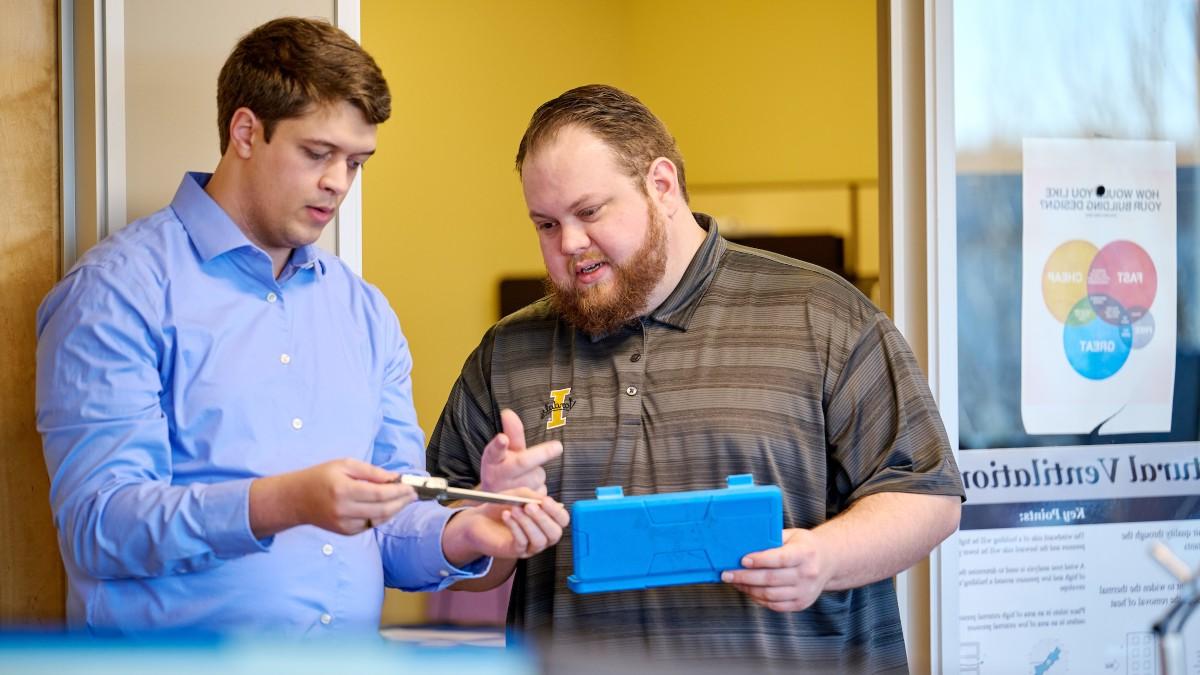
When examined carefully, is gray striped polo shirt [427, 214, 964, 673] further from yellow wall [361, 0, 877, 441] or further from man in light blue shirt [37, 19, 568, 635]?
yellow wall [361, 0, 877, 441]

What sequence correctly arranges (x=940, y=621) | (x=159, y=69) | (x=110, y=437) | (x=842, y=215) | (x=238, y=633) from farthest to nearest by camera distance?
(x=842, y=215)
(x=940, y=621)
(x=159, y=69)
(x=110, y=437)
(x=238, y=633)

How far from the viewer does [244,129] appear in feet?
5.95

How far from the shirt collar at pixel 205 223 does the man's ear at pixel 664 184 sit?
0.70m

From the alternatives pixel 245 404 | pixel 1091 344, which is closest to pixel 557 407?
pixel 245 404

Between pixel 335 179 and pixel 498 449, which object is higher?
pixel 335 179

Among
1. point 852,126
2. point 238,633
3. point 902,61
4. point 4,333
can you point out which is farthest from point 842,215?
point 238,633

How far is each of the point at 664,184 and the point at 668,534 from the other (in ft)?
2.29

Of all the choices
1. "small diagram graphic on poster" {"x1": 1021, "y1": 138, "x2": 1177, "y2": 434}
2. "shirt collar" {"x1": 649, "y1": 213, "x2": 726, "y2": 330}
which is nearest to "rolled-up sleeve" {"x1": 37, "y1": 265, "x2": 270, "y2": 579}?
"shirt collar" {"x1": 649, "y1": 213, "x2": 726, "y2": 330}

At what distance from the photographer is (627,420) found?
2.11m

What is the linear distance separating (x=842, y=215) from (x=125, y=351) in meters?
3.76

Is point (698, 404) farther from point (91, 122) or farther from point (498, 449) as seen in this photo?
point (91, 122)

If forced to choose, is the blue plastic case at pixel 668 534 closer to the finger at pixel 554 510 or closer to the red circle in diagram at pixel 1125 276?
the finger at pixel 554 510

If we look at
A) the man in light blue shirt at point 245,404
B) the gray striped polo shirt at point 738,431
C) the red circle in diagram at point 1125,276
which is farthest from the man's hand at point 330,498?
the red circle in diagram at point 1125,276

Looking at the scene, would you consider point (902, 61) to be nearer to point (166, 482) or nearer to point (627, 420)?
point (627, 420)
